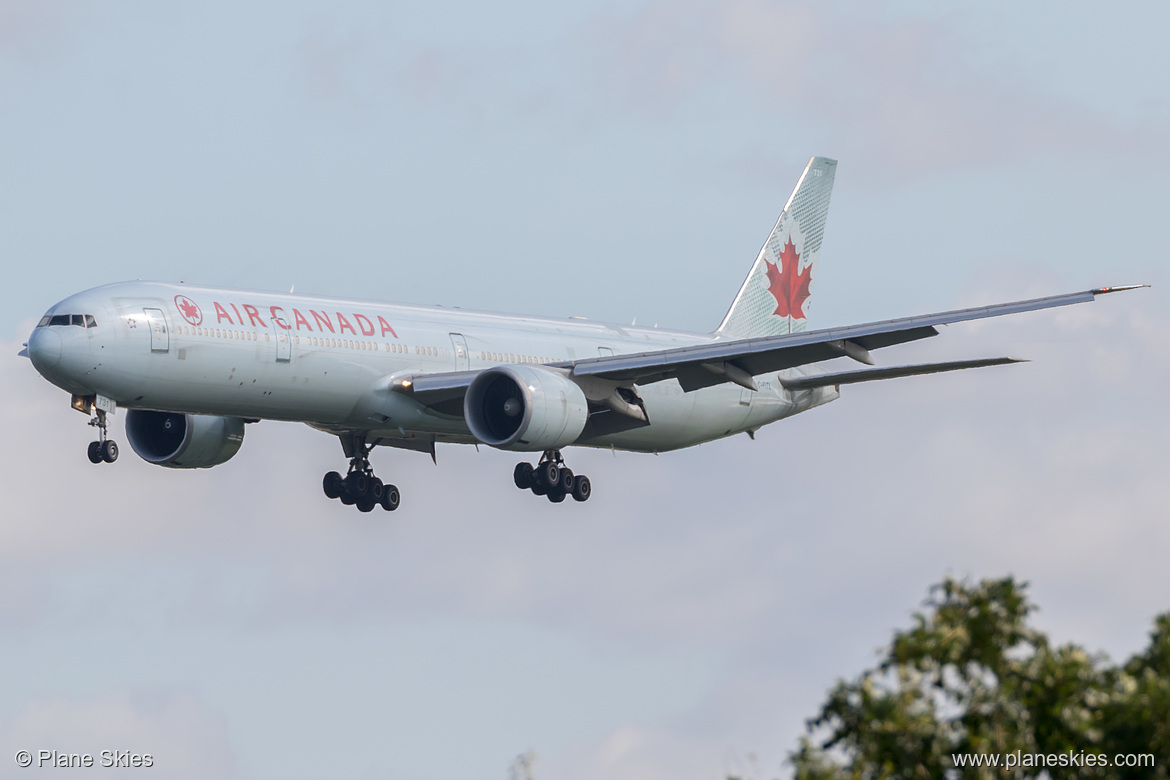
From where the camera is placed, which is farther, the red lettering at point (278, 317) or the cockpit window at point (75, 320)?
the red lettering at point (278, 317)

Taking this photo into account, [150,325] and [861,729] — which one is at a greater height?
[150,325]

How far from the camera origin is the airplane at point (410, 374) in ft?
127

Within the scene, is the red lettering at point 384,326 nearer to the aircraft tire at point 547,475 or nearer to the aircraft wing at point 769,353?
the aircraft wing at point 769,353

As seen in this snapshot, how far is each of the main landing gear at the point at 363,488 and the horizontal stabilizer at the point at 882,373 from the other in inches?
462

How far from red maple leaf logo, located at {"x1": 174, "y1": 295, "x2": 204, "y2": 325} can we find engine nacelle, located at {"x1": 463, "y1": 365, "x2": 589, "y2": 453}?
6.61 m

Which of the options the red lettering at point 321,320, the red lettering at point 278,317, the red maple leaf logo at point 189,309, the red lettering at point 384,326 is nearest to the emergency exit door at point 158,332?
the red maple leaf logo at point 189,309

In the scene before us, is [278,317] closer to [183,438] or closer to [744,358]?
[183,438]

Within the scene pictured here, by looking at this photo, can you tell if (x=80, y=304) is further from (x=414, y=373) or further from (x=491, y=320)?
(x=491, y=320)

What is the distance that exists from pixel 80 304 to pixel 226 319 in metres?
3.10

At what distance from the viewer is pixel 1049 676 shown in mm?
17625

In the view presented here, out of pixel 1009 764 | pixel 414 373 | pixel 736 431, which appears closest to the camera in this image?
pixel 1009 764

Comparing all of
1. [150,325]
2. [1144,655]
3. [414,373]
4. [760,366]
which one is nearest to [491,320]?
[414,373]

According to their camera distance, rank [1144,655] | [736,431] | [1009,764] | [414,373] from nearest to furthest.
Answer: [1009,764]
[1144,655]
[414,373]
[736,431]

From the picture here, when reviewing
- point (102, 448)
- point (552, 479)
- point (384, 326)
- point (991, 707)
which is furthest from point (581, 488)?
point (991, 707)
